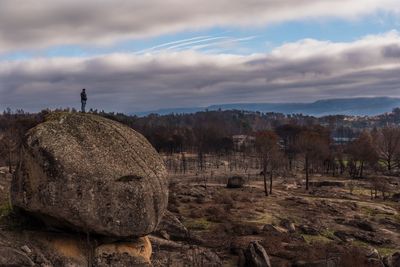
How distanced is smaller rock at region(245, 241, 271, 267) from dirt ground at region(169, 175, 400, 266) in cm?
142

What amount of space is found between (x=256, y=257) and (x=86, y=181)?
47.2 ft

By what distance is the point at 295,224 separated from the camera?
54.0m

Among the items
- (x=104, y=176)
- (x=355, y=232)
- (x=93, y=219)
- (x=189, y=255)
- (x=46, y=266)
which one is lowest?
(x=355, y=232)

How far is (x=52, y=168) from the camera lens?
22344 millimetres

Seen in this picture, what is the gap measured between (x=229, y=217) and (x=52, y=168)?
33.6m

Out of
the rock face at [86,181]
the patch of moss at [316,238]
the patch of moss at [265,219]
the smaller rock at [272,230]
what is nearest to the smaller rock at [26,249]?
the rock face at [86,181]

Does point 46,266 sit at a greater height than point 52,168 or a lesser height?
lesser

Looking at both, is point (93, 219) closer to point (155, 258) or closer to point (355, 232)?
point (155, 258)

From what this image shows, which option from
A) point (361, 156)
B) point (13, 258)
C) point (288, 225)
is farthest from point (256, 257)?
point (361, 156)

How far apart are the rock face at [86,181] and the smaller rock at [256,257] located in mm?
9834

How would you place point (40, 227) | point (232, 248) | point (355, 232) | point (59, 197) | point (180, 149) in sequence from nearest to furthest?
point (59, 197) < point (40, 227) < point (232, 248) < point (355, 232) < point (180, 149)

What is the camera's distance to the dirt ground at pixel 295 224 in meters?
35.8

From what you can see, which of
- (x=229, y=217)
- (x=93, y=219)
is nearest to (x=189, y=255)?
(x=93, y=219)

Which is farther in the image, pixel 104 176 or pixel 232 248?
pixel 232 248
